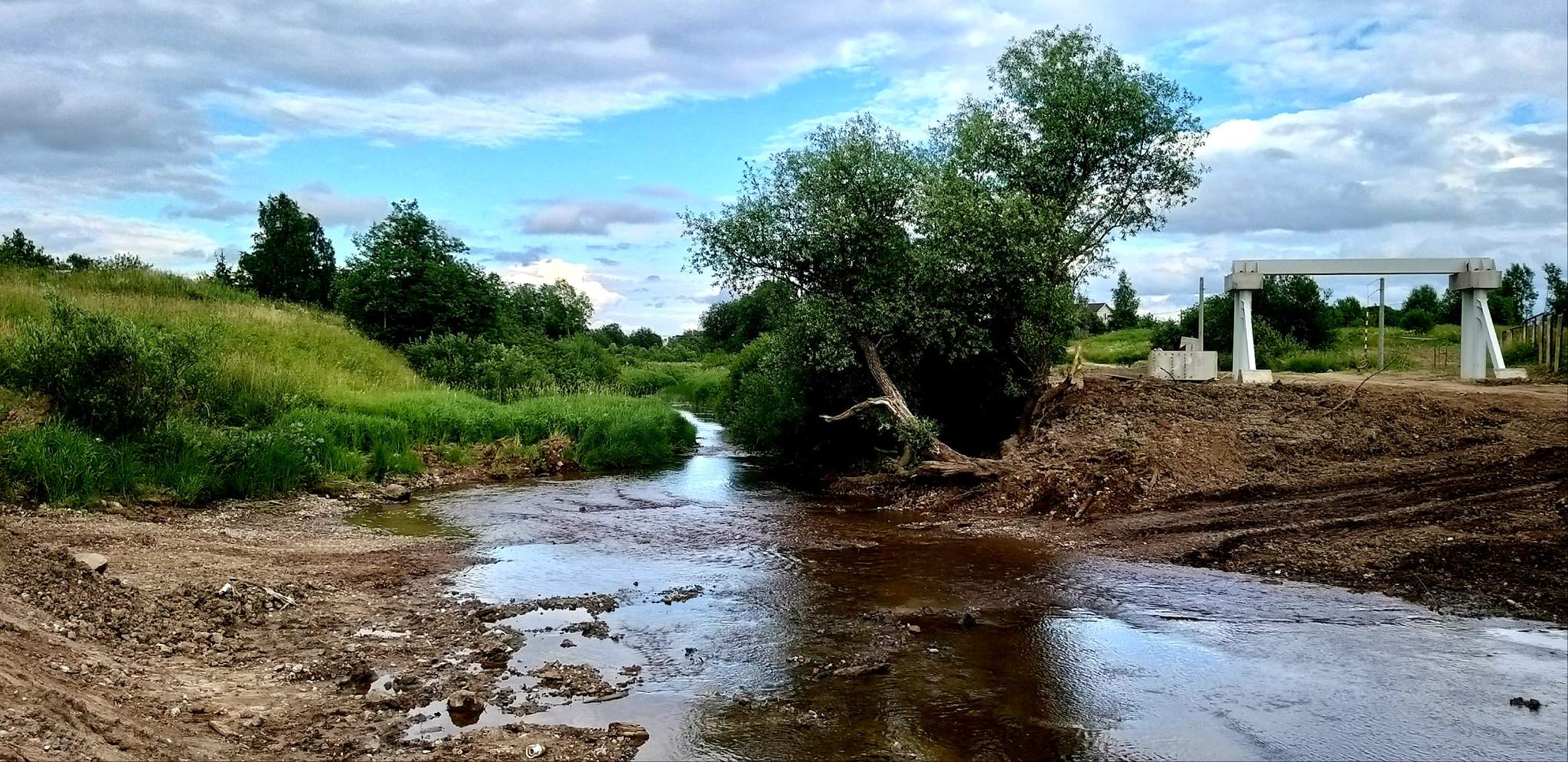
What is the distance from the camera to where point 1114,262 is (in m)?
23.3

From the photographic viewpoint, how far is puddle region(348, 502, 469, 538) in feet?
52.0

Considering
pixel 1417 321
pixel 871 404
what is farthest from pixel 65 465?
Result: pixel 1417 321

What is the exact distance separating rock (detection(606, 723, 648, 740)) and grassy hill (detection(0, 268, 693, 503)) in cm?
1157

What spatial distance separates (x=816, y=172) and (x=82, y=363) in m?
14.2

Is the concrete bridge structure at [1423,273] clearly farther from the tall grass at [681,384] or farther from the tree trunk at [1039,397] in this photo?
the tall grass at [681,384]

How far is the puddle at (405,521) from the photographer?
15852 mm

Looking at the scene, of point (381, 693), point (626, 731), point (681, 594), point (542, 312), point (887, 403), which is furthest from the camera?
point (542, 312)

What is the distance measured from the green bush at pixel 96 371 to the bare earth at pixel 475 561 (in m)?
2.16

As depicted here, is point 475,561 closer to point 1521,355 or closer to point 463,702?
point 463,702

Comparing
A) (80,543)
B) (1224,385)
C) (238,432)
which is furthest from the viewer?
(1224,385)

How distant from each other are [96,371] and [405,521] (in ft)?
18.3

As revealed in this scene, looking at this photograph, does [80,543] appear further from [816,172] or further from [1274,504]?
[1274,504]

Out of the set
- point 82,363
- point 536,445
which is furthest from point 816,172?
point 82,363

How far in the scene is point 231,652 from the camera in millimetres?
8594
